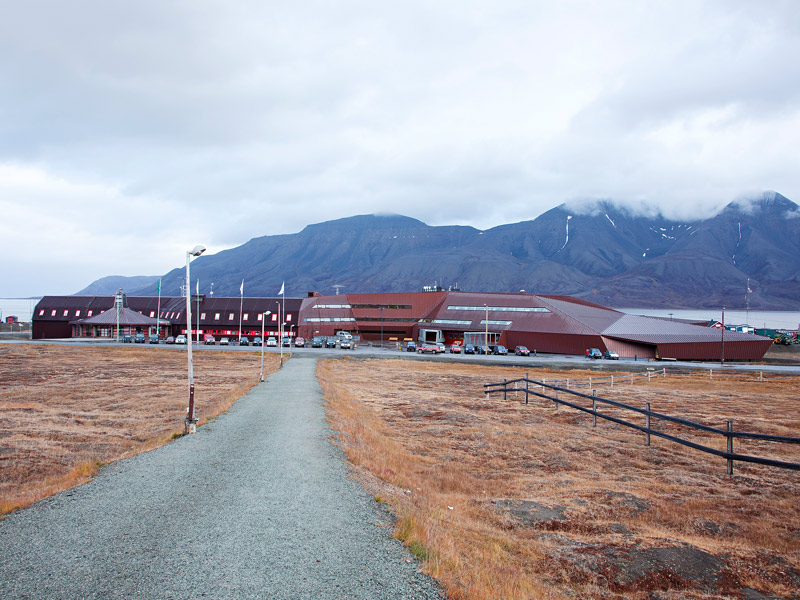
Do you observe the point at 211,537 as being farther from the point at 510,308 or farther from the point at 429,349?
the point at 510,308

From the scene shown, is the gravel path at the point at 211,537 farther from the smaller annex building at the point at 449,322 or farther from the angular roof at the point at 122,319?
the angular roof at the point at 122,319

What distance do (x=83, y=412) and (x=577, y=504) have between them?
26.6m

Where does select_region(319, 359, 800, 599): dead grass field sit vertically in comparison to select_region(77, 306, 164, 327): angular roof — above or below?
below

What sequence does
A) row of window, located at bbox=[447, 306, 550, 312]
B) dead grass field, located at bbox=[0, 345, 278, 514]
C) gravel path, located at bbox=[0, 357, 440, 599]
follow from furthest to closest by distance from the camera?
row of window, located at bbox=[447, 306, 550, 312], dead grass field, located at bbox=[0, 345, 278, 514], gravel path, located at bbox=[0, 357, 440, 599]

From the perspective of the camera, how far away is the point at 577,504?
38.6ft

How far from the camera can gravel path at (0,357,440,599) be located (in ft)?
21.9

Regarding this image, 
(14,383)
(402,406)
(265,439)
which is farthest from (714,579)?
(14,383)

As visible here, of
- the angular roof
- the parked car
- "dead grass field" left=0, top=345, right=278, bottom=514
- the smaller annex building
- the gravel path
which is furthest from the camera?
the angular roof

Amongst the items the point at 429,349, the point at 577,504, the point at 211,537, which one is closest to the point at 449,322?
the point at 429,349

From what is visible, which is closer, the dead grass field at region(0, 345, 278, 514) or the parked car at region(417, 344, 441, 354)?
the dead grass field at region(0, 345, 278, 514)

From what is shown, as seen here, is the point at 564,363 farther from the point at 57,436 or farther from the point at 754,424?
the point at 57,436

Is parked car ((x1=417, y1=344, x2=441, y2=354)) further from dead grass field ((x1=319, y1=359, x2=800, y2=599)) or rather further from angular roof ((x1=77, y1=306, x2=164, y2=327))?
angular roof ((x1=77, y1=306, x2=164, y2=327))

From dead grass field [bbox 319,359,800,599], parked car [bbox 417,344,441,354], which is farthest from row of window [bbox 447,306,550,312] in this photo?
dead grass field [bbox 319,359,800,599]

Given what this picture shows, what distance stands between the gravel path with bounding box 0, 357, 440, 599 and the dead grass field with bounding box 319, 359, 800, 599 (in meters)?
0.89
